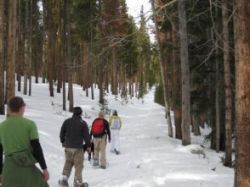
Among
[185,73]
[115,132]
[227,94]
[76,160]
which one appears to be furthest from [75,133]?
[185,73]

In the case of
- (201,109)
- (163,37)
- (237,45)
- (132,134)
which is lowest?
(132,134)

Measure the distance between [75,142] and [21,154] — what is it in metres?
4.40

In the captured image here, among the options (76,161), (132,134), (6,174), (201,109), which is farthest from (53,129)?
(6,174)

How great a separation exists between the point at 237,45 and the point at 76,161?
5.21 m

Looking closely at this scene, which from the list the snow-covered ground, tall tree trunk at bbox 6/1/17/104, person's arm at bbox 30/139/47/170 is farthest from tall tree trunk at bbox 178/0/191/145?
person's arm at bbox 30/139/47/170

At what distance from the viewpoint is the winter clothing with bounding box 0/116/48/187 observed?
5.56m

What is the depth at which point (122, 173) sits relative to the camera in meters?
12.0

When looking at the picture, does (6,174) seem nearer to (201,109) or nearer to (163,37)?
(201,109)

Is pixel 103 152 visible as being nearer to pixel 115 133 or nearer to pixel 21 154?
pixel 115 133

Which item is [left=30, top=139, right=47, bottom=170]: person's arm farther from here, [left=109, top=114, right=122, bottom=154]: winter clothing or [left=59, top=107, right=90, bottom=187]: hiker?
[left=109, top=114, right=122, bottom=154]: winter clothing

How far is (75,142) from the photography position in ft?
32.6

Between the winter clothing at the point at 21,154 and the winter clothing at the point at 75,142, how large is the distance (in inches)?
169

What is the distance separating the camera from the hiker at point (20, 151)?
5.57m

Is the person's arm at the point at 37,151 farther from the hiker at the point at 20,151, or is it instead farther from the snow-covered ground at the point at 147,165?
the snow-covered ground at the point at 147,165
